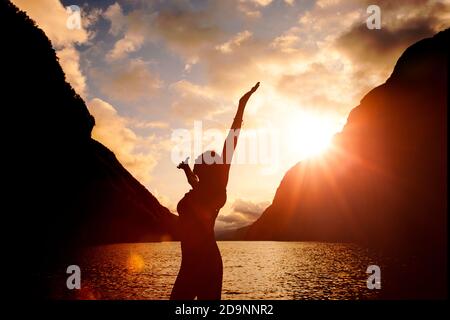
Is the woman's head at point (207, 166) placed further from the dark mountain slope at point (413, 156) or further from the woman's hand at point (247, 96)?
the dark mountain slope at point (413, 156)

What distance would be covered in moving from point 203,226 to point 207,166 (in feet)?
2.23

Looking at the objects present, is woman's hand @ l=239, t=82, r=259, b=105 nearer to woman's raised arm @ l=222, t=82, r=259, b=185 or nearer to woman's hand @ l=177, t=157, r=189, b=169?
woman's raised arm @ l=222, t=82, r=259, b=185

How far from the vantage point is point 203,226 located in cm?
385

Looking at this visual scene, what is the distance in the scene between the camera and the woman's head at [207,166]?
12.9ft

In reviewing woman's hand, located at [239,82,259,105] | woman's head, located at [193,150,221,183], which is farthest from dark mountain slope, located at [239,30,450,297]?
woman's head, located at [193,150,221,183]

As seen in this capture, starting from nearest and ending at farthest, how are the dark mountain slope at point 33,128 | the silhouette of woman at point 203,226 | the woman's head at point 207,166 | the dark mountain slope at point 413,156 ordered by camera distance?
1. the silhouette of woman at point 203,226
2. the woman's head at point 207,166
3. the dark mountain slope at point 33,128
4. the dark mountain slope at point 413,156

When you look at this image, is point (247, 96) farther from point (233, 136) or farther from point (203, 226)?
point (203, 226)

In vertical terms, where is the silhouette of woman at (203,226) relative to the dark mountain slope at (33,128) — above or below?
below

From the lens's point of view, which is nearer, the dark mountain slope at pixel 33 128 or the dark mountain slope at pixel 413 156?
the dark mountain slope at pixel 33 128

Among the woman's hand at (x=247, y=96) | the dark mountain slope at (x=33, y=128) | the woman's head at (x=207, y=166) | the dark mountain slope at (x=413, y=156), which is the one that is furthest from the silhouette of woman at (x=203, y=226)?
the dark mountain slope at (x=413, y=156)

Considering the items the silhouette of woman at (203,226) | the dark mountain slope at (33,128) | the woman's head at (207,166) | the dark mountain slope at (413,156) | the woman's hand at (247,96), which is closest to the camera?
the silhouette of woman at (203,226)

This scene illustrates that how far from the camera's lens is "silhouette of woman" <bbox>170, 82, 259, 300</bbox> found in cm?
383

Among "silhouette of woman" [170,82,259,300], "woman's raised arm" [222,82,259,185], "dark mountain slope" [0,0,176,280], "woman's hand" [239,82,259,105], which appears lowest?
"silhouette of woman" [170,82,259,300]
